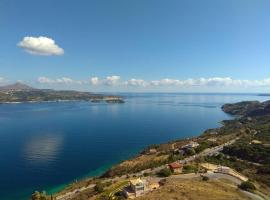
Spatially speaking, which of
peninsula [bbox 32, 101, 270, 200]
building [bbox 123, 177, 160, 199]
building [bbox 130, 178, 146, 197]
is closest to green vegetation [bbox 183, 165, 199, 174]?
peninsula [bbox 32, 101, 270, 200]

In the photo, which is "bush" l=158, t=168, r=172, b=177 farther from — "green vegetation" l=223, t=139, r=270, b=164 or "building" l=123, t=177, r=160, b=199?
"green vegetation" l=223, t=139, r=270, b=164

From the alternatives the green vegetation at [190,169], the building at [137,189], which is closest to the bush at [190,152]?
the green vegetation at [190,169]

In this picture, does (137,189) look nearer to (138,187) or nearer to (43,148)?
(138,187)

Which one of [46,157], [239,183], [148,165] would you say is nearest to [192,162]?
[148,165]

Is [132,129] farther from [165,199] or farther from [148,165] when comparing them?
[165,199]

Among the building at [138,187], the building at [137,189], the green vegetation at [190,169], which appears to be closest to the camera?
the building at [137,189]

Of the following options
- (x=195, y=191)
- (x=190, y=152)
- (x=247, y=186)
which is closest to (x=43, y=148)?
(x=190, y=152)

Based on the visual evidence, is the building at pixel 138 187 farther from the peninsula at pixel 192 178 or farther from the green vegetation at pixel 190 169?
the green vegetation at pixel 190 169
